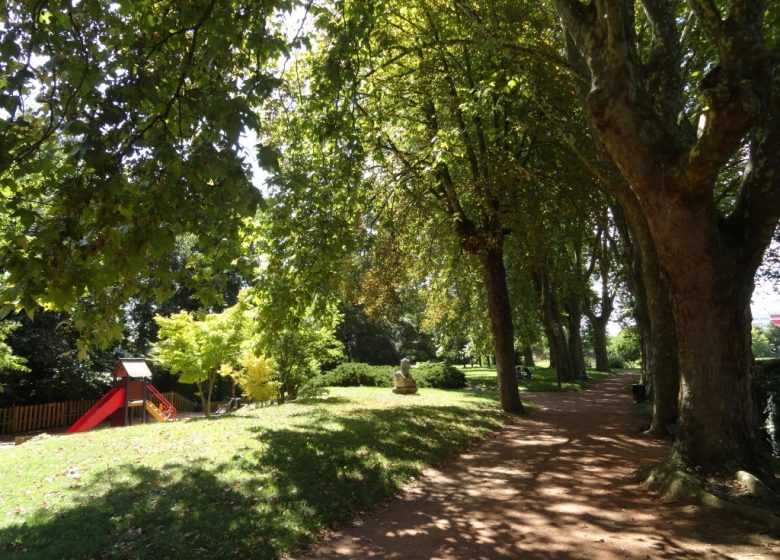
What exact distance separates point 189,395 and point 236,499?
2973cm

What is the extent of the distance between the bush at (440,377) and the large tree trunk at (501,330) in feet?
28.9

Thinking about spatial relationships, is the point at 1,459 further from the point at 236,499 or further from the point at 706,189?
the point at 706,189

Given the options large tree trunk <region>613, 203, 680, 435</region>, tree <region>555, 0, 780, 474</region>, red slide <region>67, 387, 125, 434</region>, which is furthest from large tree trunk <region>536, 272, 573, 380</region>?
red slide <region>67, 387, 125, 434</region>

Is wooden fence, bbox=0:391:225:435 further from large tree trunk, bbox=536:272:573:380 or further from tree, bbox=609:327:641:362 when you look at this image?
tree, bbox=609:327:641:362

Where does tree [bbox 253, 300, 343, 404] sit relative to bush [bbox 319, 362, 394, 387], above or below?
above

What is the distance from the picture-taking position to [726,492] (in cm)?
593

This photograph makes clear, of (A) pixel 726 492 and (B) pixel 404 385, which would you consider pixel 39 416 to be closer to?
(B) pixel 404 385

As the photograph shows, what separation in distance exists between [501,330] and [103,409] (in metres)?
13.2

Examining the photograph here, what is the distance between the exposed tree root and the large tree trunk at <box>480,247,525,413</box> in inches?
316

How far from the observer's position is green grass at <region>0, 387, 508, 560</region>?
4.98 metres

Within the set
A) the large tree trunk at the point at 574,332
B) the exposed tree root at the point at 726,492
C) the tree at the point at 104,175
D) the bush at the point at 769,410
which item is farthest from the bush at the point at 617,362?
the tree at the point at 104,175

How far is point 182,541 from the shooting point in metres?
4.97

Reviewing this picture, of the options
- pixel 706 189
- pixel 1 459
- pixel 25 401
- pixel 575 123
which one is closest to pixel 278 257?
pixel 1 459

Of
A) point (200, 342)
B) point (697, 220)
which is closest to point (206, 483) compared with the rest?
point (697, 220)
